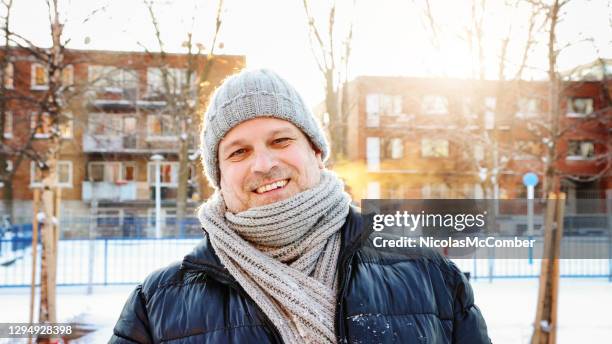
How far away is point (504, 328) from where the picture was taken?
654cm

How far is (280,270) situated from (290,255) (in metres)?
0.09

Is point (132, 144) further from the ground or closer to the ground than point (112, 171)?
further from the ground

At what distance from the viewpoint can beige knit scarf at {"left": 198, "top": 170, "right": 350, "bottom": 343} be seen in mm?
1621

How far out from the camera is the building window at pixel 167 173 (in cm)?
3127

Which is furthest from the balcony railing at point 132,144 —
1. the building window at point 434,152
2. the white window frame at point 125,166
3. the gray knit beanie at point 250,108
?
the gray knit beanie at point 250,108

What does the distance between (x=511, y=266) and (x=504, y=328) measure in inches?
109

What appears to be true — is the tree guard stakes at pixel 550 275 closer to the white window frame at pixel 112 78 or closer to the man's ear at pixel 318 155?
the man's ear at pixel 318 155

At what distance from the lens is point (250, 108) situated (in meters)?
1.76

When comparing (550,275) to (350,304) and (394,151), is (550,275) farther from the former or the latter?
(394,151)

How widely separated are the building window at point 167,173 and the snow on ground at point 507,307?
22.4 meters

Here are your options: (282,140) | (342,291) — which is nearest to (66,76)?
(282,140)

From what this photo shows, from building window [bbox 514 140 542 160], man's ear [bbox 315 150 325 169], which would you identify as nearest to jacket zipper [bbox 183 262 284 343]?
man's ear [bbox 315 150 325 169]

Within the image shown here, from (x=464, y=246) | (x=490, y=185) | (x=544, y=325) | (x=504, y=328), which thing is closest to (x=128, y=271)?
(x=504, y=328)

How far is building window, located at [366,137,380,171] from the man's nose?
31863 millimetres
